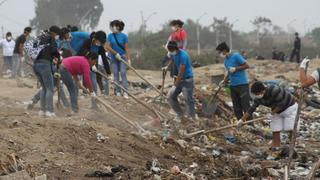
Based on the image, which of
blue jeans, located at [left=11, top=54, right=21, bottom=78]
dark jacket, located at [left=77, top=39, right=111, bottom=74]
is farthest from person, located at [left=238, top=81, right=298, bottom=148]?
blue jeans, located at [left=11, top=54, right=21, bottom=78]

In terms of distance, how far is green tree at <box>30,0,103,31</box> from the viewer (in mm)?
47125

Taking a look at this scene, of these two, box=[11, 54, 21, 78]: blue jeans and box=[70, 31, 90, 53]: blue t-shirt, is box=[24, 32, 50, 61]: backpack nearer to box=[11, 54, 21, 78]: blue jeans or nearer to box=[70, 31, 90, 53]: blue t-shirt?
box=[70, 31, 90, 53]: blue t-shirt

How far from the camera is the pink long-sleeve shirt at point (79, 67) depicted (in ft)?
29.7

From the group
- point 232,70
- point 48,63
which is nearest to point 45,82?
point 48,63

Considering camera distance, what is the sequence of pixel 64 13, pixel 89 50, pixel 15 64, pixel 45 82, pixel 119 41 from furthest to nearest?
pixel 64 13, pixel 15 64, pixel 119 41, pixel 89 50, pixel 45 82

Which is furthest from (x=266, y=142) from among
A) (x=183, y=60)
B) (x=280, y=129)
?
(x=183, y=60)

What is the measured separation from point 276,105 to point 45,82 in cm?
342

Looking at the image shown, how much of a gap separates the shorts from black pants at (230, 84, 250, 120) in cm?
136

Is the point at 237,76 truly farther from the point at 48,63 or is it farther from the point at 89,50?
the point at 48,63

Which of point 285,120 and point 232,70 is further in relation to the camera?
point 232,70

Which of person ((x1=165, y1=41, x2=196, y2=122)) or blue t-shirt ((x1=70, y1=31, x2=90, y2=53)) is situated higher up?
blue t-shirt ((x1=70, y1=31, x2=90, y2=53))

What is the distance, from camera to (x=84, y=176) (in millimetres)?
5945

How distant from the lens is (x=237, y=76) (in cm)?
998

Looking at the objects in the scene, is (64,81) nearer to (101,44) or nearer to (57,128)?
(101,44)
